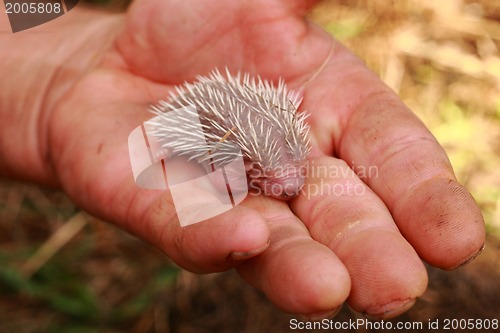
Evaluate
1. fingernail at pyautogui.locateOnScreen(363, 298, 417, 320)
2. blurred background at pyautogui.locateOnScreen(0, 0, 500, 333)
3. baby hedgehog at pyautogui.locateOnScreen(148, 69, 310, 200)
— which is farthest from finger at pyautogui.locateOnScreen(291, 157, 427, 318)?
blurred background at pyautogui.locateOnScreen(0, 0, 500, 333)

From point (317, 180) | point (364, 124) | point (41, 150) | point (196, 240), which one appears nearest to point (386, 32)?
point (364, 124)

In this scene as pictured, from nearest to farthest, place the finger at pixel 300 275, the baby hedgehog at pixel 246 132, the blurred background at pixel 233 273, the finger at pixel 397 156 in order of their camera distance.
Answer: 1. the finger at pixel 300 275
2. the finger at pixel 397 156
3. the baby hedgehog at pixel 246 132
4. the blurred background at pixel 233 273

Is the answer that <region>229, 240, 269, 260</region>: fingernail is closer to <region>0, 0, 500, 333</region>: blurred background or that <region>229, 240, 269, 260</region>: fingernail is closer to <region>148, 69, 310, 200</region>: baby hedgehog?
<region>148, 69, 310, 200</region>: baby hedgehog

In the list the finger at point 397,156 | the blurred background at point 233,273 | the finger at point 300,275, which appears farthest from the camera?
the blurred background at point 233,273

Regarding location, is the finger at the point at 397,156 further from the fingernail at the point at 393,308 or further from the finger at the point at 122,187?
the finger at the point at 122,187

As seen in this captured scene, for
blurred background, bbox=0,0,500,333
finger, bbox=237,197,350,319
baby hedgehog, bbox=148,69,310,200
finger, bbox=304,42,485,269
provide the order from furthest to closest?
blurred background, bbox=0,0,500,333, baby hedgehog, bbox=148,69,310,200, finger, bbox=304,42,485,269, finger, bbox=237,197,350,319

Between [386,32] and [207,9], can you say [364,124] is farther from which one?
[386,32]

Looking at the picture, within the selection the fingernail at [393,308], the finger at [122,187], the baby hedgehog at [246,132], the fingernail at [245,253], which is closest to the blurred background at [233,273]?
the finger at [122,187]
